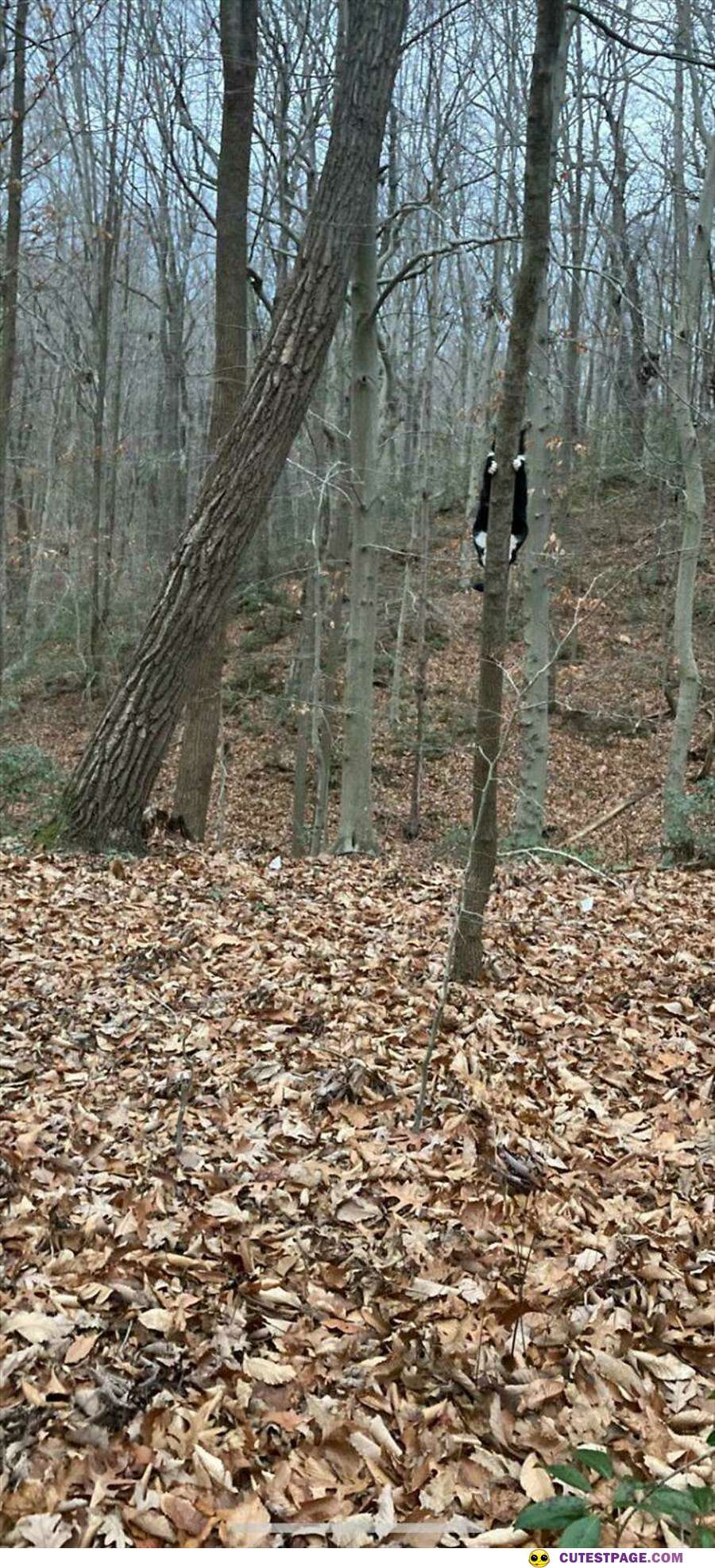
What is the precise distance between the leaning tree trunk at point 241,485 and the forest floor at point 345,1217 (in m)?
0.85

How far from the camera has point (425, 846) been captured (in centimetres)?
1499

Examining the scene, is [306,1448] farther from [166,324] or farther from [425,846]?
[166,324]

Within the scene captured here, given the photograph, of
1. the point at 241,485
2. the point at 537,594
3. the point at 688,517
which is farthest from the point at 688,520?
the point at 241,485

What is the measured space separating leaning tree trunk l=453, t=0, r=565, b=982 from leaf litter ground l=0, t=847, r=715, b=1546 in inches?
36.2

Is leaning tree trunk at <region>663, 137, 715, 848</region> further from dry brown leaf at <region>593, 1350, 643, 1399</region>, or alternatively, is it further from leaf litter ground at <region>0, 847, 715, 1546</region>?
dry brown leaf at <region>593, 1350, 643, 1399</region>

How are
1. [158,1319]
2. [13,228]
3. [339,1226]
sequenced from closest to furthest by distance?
[158,1319] < [339,1226] < [13,228]

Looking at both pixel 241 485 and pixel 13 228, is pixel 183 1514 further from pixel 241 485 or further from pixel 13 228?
pixel 13 228

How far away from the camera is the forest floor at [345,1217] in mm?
2582

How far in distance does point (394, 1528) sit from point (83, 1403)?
2.80ft

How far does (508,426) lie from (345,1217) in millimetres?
3182

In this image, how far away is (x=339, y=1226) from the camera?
140 inches

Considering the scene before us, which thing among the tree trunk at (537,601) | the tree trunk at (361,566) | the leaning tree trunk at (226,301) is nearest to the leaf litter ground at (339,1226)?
the leaning tree trunk at (226,301)

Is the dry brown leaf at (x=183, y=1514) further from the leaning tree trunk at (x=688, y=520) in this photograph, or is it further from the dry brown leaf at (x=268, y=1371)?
the leaning tree trunk at (x=688, y=520)

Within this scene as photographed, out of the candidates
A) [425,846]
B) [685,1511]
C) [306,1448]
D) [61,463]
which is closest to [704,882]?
[306,1448]
